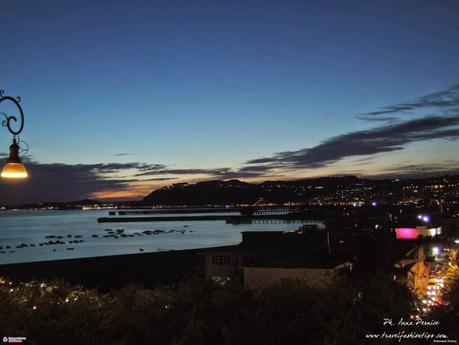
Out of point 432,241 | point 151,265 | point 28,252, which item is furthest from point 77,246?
point 432,241

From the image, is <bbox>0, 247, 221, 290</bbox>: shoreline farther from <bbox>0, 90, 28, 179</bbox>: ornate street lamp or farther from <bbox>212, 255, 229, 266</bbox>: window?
<bbox>0, 90, 28, 179</bbox>: ornate street lamp

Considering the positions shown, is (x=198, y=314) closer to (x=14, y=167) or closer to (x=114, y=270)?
(x=14, y=167)

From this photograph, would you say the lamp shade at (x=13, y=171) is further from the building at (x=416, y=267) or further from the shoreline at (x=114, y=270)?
the shoreline at (x=114, y=270)

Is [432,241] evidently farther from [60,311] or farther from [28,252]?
[28,252]

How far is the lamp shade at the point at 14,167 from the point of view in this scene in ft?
15.7

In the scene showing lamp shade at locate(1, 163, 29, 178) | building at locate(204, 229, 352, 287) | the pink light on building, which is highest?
lamp shade at locate(1, 163, 29, 178)

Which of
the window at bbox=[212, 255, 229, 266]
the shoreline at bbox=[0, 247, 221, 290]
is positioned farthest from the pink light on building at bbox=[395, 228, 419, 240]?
the window at bbox=[212, 255, 229, 266]

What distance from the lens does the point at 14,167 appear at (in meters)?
4.84

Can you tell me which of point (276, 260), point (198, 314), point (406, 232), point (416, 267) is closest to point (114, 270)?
point (276, 260)

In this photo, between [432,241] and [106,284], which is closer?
[106,284]

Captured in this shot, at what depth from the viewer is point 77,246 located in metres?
70.1

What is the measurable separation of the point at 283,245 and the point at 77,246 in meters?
53.3

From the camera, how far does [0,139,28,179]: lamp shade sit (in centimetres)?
479

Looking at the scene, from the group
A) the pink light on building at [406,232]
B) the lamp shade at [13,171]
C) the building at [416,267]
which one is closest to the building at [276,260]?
the building at [416,267]
